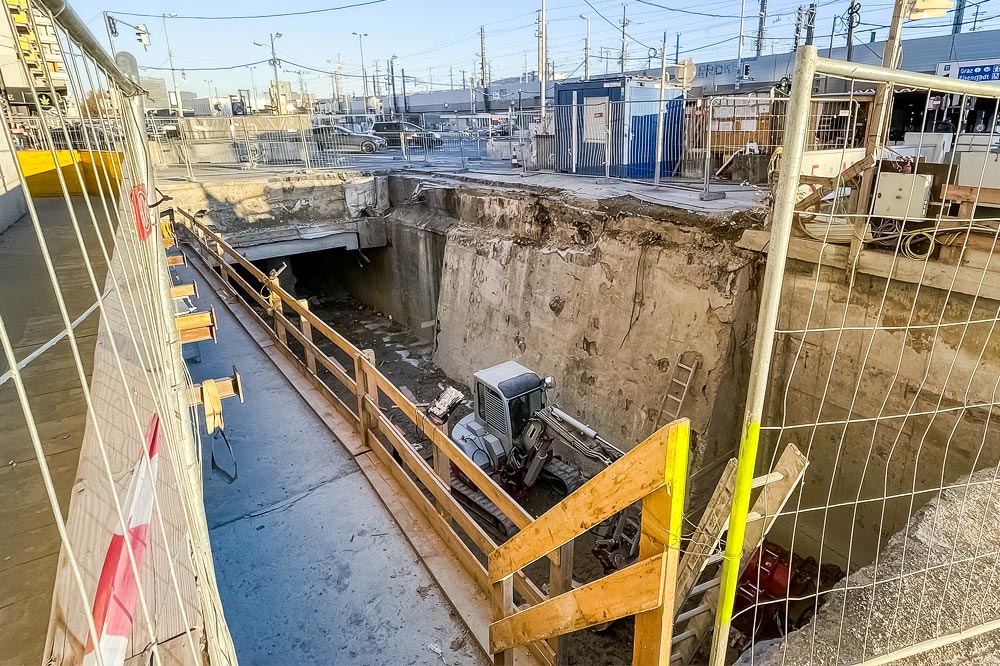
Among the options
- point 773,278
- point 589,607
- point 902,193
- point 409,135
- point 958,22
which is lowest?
point 589,607

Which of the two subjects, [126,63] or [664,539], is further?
[126,63]

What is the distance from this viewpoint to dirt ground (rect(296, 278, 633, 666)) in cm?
661

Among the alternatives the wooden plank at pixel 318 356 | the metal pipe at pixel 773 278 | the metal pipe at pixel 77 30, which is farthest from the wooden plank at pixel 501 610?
the metal pipe at pixel 77 30

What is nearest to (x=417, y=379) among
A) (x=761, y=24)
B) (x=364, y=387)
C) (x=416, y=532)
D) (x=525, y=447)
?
(x=525, y=447)

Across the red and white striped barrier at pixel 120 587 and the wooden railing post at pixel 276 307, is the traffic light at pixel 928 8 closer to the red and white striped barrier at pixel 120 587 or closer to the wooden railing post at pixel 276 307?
the red and white striped barrier at pixel 120 587

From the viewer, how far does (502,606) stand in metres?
3.18

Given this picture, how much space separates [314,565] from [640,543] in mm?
2747

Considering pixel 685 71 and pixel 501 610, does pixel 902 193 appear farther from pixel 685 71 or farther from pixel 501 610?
pixel 685 71

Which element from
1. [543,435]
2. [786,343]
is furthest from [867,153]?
[543,435]

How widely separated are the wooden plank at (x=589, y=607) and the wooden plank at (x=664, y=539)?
30 mm

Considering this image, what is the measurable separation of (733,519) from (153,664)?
6.03ft

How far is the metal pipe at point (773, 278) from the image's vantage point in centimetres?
166

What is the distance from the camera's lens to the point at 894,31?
17.4ft

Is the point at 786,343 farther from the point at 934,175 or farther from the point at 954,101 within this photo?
the point at 954,101
